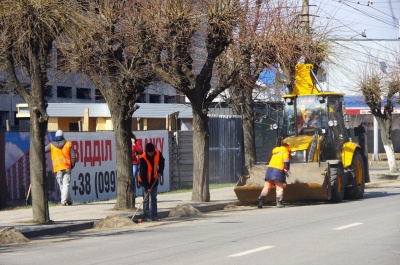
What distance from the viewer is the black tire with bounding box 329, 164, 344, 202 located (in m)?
21.6

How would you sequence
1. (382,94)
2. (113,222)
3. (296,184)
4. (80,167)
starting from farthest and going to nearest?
(382,94), (80,167), (296,184), (113,222)

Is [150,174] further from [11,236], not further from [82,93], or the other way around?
[82,93]

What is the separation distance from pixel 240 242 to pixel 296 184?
7.77m

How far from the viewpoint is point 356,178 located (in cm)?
2364

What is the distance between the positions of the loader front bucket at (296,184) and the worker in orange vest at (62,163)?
4.45 m

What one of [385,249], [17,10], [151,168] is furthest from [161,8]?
[385,249]

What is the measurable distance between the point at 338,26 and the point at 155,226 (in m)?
12.2

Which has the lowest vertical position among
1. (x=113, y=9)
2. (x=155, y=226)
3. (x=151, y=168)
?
(x=155, y=226)

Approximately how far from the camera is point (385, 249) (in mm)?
12156

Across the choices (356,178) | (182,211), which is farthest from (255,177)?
(356,178)

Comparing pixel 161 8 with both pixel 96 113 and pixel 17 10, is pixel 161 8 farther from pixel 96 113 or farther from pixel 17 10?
pixel 96 113

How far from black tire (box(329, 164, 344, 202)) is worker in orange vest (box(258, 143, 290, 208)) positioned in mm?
1583

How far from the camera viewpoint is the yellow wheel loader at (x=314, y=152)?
835 inches

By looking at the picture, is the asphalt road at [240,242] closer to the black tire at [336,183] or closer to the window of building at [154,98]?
the black tire at [336,183]
